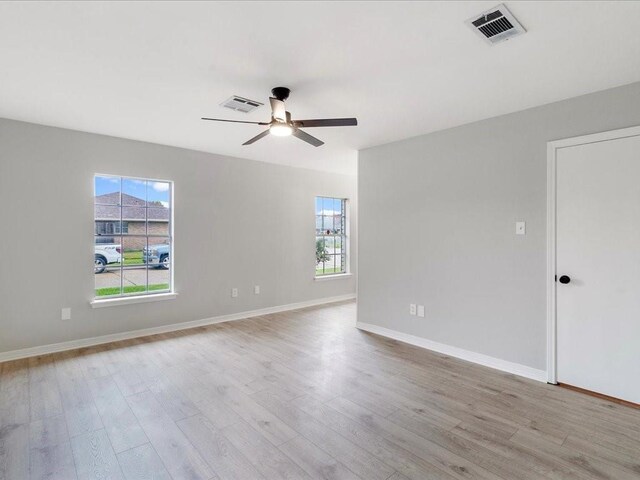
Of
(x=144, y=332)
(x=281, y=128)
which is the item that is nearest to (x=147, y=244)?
(x=144, y=332)

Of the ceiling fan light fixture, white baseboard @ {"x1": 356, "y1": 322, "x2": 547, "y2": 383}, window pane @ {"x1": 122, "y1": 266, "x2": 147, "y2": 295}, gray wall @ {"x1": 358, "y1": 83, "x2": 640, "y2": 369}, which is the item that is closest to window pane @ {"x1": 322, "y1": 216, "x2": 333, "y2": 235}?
gray wall @ {"x1": 358, "y1": 83, "x2": 640, "y2": 369}

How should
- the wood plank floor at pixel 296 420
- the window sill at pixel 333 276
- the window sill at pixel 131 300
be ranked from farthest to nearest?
the window sill at pixel 333 276 → the window sill at pixel 131 300 → the wood plank floor at pixel 296 420

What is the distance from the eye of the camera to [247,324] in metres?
4.92

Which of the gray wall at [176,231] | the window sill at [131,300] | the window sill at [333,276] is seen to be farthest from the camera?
the window sill at [333,276]

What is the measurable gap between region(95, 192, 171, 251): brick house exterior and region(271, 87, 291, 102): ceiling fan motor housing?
2.68 meters

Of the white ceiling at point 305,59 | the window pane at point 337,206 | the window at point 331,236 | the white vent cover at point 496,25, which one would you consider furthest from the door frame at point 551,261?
the window pane at point 337,206

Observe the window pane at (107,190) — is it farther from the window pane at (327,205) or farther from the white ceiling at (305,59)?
the window pane at (327,205)

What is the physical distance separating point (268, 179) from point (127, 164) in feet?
6.69

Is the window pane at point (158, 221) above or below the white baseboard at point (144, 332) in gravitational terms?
above

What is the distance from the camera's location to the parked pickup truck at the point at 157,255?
4520 millimetres

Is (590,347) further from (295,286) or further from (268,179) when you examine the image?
(268,179)

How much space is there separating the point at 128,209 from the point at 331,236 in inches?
138

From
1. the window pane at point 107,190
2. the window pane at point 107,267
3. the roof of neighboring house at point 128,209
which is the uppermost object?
the window pane at point 107,190

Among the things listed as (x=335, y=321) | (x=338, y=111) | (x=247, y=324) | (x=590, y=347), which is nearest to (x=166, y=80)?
(x=338, y=111)
